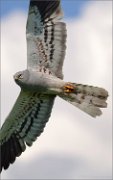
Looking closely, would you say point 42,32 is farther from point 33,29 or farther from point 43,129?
point 43,129

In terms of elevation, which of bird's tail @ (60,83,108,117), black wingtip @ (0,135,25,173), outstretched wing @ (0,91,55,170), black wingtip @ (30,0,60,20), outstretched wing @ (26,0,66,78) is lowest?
black wingtip @ (0,135,25,173)

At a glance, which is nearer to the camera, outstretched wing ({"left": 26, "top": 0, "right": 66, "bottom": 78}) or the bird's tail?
the bird's tail

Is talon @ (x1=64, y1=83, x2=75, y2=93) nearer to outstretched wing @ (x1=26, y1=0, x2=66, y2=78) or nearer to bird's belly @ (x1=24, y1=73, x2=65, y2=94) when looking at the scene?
bird's belly @ (x1=24, y1=73, x2=65, y2=94)

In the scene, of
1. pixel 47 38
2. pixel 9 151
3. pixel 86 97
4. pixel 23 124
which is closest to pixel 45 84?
pixel 86 97

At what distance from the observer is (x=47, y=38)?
18.4 m

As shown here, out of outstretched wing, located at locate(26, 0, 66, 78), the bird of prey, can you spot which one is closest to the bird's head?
the bird of prey

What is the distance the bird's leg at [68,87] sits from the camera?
17.8 meters

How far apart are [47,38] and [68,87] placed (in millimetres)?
1486

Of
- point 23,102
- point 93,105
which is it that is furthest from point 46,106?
point 93,105

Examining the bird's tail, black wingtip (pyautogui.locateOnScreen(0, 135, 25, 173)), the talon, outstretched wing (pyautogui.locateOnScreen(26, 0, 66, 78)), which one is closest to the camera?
A: the bird's tail

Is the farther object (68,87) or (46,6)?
(46,6)

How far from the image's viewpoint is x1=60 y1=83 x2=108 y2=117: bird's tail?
1753cm

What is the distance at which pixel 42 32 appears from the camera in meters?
18.4

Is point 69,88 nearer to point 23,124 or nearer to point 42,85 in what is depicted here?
point 42,85
